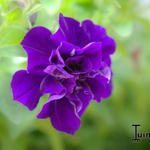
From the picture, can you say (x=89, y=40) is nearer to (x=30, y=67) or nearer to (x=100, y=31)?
(x=100, y=31)

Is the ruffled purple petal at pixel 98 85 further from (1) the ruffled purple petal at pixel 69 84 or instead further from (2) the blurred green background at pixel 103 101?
(2) the blurred green background at pixel 103 101

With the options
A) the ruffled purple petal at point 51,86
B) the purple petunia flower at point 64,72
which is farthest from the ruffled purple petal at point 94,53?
the ruffled purple petal at point 51,86

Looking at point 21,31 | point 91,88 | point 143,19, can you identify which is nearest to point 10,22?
point 21,31

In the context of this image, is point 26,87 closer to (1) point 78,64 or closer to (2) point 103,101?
(1) point 78,64

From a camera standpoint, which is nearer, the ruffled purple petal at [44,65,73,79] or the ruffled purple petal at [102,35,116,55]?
the ruffled purple petal at [44,65,73,79]

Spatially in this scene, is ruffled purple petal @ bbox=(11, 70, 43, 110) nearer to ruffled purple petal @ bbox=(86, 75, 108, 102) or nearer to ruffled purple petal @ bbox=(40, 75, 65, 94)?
ruffled purple petal @ bbox=(40, 75, 65, 94)

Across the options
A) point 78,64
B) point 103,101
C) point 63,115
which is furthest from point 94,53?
point 103,101

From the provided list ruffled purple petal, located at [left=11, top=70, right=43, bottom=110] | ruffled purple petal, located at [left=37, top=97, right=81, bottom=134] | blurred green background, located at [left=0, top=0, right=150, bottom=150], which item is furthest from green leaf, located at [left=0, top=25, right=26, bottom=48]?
ruffled purple petal, located at [left=37, top=97, right=81, bottom=134]
